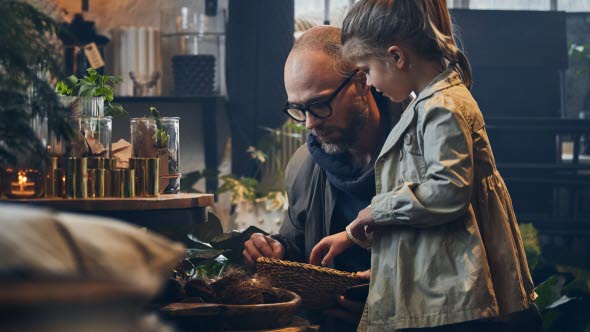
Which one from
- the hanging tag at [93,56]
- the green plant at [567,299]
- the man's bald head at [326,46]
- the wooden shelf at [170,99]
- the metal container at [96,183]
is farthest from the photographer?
the wooden shelf at [170,99]

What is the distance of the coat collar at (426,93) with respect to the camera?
190 cm

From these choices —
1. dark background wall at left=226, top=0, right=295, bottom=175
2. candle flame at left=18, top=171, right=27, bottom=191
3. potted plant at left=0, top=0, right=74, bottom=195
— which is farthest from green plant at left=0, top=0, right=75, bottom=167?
dark background wall at left=226, top=0, right=295, bottom=175

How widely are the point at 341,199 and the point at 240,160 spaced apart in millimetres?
2171

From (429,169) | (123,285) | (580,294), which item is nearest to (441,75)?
(429,169)

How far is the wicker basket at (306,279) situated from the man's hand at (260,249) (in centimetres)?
23

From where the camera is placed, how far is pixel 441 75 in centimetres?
195

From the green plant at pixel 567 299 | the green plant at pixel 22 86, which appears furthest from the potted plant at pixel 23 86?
the green plant at pixel 567 299

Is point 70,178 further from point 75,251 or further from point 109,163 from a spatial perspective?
point 75,251

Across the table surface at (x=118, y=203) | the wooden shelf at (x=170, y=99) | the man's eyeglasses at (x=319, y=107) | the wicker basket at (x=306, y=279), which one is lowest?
the wicker basket at (x=306, y=279)

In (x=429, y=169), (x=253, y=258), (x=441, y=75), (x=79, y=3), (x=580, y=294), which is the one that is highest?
(x=79, y=3)

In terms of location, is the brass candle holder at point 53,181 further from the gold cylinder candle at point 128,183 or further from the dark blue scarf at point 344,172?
the dark blue scarf at point 344,172

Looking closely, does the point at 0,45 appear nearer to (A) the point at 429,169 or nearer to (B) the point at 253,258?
(A) the point at 429,169

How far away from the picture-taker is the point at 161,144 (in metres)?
2.08

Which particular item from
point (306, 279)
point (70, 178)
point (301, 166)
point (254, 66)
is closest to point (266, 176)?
point (254, 66)
